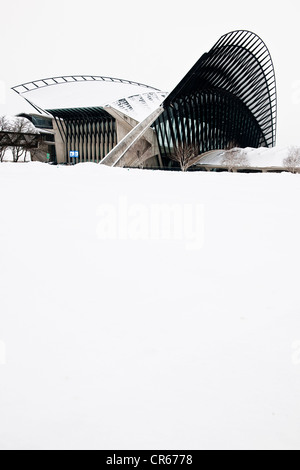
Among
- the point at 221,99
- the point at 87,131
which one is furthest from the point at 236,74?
the point at 87,131

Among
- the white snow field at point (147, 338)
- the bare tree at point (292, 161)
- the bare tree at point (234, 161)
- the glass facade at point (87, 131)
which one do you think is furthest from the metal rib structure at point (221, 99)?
the white snow field at point (147, 338)

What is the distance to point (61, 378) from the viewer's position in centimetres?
224

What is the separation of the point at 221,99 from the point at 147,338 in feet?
182

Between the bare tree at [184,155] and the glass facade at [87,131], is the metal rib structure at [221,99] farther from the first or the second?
the glass facade at [87,131]

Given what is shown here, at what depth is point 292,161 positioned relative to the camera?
44.4 metres

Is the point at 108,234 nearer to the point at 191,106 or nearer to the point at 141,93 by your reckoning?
the point at 191,106

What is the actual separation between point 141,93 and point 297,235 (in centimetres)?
5957

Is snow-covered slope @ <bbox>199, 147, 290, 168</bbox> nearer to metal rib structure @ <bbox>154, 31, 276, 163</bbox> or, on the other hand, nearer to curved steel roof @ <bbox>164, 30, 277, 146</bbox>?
metal rib structure @ <bbox>154, 31, 276, 163</bbox>

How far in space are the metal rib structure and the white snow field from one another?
38.6 m

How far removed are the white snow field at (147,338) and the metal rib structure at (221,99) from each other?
38560 millimetres

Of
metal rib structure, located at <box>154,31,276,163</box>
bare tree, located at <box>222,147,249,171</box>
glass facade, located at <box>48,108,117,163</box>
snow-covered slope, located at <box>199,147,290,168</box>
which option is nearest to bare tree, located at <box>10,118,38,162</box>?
glass facade, located at <box>48,108,117,163</box>

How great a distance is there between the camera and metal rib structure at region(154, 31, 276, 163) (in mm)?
40438

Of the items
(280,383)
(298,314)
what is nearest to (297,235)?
A: (298,314)

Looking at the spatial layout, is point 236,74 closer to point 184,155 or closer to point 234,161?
point 234,161
